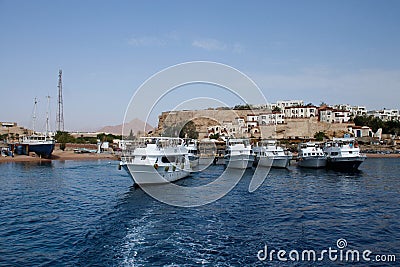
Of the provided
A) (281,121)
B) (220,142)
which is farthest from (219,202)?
(281,121)

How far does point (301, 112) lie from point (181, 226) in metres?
132

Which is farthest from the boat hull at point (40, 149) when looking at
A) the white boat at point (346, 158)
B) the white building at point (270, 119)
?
the white building at point (270, 119)

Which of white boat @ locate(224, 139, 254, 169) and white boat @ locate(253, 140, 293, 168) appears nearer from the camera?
white boat @ locate(224, 139, 254, 169)

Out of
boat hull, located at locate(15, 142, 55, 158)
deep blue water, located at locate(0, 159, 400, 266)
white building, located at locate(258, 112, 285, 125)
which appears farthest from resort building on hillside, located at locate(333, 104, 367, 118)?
deep blue water, located at locate(0, 159, 400, 266)

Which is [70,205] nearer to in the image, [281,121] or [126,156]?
[126,156]

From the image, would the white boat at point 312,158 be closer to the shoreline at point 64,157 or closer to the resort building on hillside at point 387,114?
the shoreline at point 64,157

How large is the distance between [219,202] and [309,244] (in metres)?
10.2

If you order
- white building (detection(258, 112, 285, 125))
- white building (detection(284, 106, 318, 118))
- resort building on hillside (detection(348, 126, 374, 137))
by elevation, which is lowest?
resort building on hillside (detection(348, 126, 374, 137))

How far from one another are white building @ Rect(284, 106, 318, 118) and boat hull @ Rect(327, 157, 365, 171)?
9136 centimetres

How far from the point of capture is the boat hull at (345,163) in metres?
48.2

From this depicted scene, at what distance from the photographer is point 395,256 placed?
14.2 m

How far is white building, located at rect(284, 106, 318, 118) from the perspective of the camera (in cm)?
13975

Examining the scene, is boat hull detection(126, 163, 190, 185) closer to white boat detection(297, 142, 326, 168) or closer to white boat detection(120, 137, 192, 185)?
white boat detection(120, 137, 192, 185)

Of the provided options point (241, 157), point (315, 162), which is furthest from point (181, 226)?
point (315, 162)
